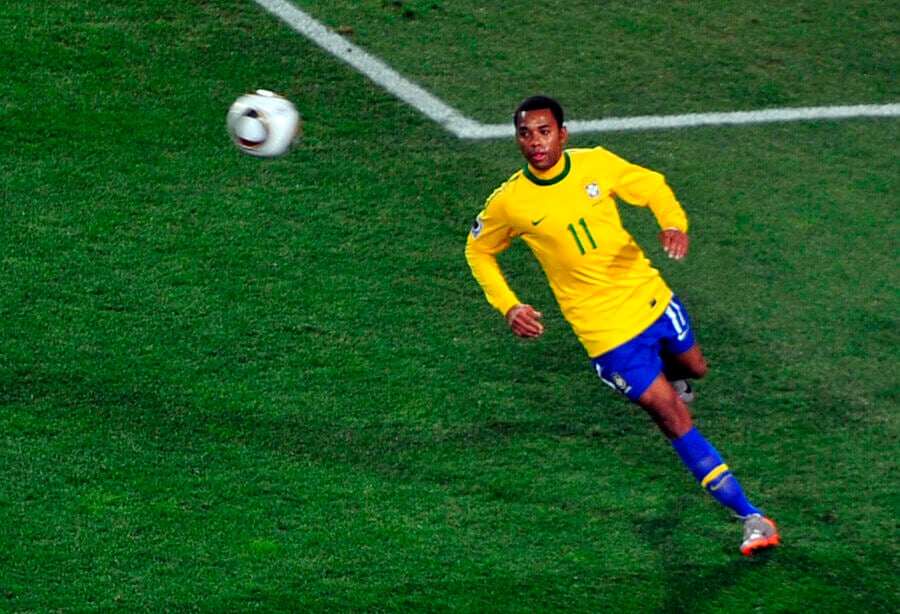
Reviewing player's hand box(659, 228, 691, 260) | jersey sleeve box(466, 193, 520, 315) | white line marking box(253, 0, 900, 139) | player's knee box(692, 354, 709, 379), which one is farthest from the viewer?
white line marking box(253, 0, 900, 139)

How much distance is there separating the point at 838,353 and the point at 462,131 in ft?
10.2

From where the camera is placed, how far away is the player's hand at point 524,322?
6617 mm

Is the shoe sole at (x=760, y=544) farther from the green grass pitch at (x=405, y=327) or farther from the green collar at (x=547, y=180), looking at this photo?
the green collar at (x=547, y=180)

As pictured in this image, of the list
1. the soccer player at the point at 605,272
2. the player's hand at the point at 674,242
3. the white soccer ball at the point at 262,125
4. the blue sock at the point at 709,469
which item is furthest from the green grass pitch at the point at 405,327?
the player's hand at the point at 674,242

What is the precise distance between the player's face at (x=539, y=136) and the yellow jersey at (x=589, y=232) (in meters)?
0.12

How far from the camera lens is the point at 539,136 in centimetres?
659

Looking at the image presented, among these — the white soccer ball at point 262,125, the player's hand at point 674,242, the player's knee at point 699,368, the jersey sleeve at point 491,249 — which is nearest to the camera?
the player's hand at point 674,242

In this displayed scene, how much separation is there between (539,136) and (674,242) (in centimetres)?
83

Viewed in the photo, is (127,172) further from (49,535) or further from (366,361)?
(49,535)

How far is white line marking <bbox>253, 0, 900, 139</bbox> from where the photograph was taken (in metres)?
9.76

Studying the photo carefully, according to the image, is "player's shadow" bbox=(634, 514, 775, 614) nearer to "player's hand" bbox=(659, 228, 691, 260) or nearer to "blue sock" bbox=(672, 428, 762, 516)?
"blue sock" bbox=(672, 428, 762, 516)

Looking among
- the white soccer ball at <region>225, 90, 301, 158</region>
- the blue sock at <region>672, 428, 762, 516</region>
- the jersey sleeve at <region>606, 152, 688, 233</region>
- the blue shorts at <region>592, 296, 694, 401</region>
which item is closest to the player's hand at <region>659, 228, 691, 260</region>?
the jersey sleeve at <region>606, 152, 688, 233</region>

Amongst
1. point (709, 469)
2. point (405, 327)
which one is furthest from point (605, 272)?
point (405, 327)

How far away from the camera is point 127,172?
358 inches
